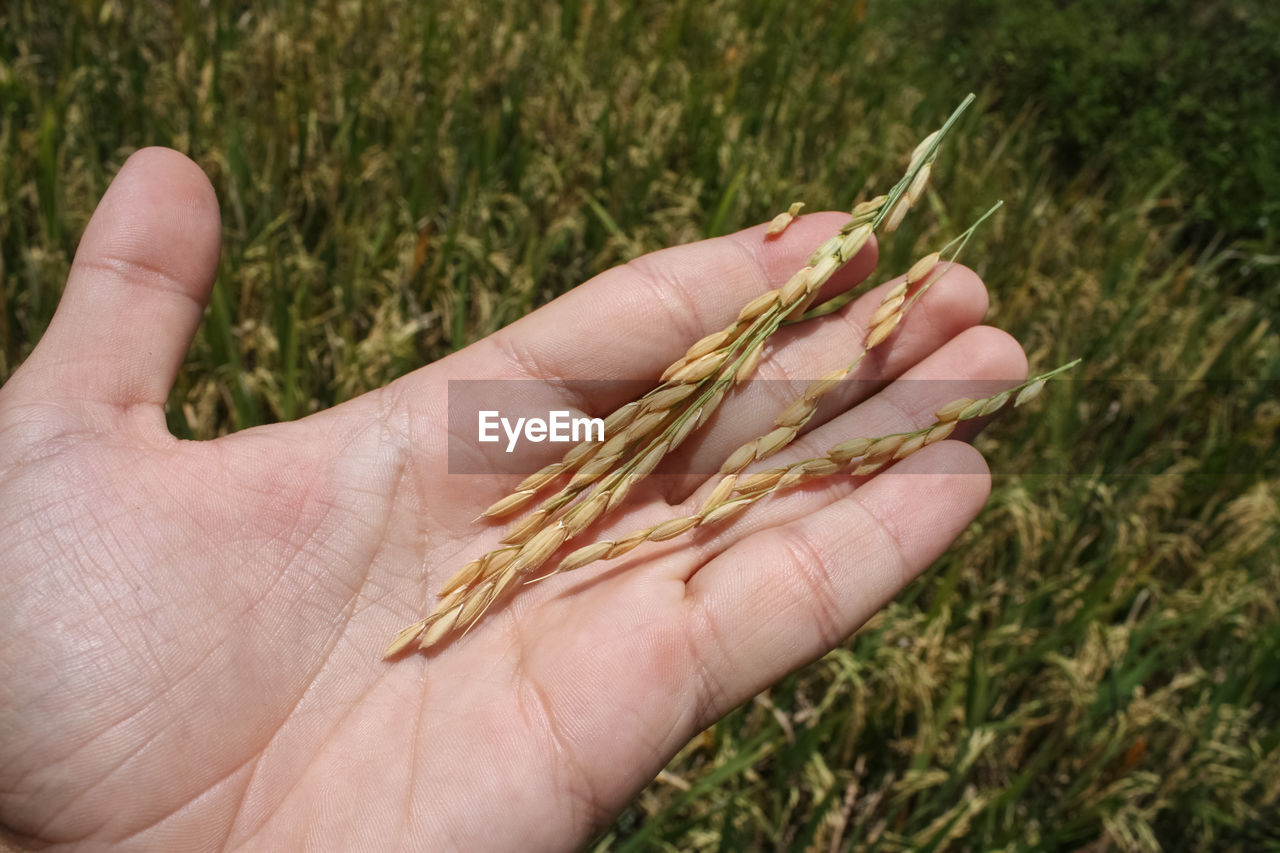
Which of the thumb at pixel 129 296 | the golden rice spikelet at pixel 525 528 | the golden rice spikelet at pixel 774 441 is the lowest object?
the golden rice spikelet at pixel 525 528

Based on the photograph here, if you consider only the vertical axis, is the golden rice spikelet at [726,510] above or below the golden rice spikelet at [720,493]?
below

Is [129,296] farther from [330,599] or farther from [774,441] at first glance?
[774,441]

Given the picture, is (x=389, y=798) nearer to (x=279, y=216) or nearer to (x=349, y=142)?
(x=279, y=216)

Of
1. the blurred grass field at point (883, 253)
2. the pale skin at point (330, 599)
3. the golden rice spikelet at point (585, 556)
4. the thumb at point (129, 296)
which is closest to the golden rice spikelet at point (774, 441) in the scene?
the pale skin at point (330, 599)

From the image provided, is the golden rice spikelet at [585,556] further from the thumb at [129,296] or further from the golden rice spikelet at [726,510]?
the thumb at [129,296]

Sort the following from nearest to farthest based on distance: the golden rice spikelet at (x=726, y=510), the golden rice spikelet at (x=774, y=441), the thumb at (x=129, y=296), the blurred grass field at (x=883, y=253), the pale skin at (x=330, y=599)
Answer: the pale skin at (x=330, y=599)
the thumb at (x=129, y=296)
the golden rice spikelet at (x=726, y=510)
the golden rice spikelet at (x=774, y=441)
the blurred grass field at (x=883, y=253)

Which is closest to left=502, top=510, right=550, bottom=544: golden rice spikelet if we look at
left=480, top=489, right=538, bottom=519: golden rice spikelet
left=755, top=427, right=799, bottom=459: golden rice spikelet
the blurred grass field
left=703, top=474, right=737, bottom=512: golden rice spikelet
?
left=480, top=489, right=538, bottom=519: golden rice spikelet

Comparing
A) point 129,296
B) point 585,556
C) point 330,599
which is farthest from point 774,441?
point 129,296
